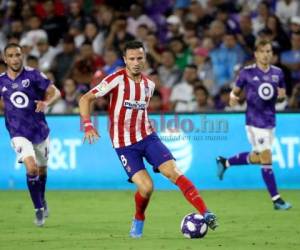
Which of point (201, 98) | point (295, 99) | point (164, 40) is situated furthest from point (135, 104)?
point (164, 40)

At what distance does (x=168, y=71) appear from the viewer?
62.3ft

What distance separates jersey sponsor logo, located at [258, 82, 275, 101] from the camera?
46.1 ft

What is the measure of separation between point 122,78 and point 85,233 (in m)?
1.77

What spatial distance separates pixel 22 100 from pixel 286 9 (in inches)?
339

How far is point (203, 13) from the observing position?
1980 cm

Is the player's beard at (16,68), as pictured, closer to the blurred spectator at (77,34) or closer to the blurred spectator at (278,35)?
the blurred spectator at (278,35)

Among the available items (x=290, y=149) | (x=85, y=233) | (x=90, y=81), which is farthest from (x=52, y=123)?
(x=85, y=233)

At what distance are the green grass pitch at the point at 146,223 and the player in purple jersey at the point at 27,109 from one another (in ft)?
1.87

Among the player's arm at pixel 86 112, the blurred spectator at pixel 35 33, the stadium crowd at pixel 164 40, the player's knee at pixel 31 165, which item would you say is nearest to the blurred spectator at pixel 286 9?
the stadium crowd at pixel 164 40

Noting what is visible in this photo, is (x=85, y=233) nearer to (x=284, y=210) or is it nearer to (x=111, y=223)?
(x=111, y=223)

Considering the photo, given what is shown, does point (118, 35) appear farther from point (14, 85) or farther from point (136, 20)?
point (14, 85)

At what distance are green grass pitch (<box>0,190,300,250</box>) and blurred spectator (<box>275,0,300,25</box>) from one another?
4611mm

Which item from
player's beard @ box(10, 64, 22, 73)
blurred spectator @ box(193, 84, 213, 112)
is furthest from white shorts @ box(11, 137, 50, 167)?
blurred spectator @ box(193, 84, 213, 112)

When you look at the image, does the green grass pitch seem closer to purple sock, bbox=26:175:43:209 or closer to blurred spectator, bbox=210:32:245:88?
purple sock, bbox=26:175:43:209
